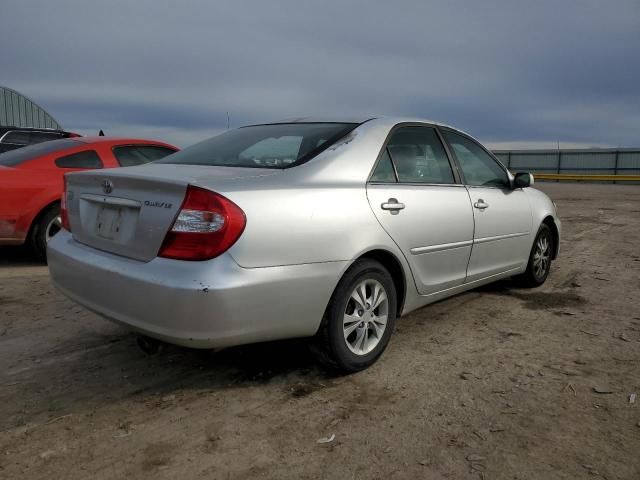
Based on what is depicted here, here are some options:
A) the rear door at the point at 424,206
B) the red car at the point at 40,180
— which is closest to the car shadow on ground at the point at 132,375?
the rear door at the point at 424,206

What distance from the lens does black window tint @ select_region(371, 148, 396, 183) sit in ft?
10.8

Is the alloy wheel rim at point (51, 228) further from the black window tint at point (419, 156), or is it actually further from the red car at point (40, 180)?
the black window tint at point (419, 156)

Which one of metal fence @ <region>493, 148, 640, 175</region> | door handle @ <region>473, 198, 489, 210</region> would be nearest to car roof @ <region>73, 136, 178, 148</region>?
door handle @ <region>473, 198, 489, 210</region>

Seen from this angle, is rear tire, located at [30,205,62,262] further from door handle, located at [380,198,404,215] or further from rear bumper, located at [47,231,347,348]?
door handle, located at [380,198,404,215]

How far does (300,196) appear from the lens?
2.76 metres

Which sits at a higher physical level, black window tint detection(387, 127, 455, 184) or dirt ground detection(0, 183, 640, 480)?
black window tint detection(387, 127, 455, 184)

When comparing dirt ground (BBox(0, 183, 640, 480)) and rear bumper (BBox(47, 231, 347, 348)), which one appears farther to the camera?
rear bumper (BBox(47, 231, 347, 348))

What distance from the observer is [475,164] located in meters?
4.44

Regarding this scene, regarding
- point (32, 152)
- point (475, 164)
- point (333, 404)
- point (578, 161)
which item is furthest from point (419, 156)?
point (578, 161)

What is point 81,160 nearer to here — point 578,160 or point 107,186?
point 107,186

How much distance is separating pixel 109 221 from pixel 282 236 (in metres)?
0.95

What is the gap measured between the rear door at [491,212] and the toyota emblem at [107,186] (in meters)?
2.45

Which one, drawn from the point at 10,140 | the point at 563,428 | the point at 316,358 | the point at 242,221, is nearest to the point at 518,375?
the point at 563,428

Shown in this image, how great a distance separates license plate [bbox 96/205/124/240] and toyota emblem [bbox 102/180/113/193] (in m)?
0.09
